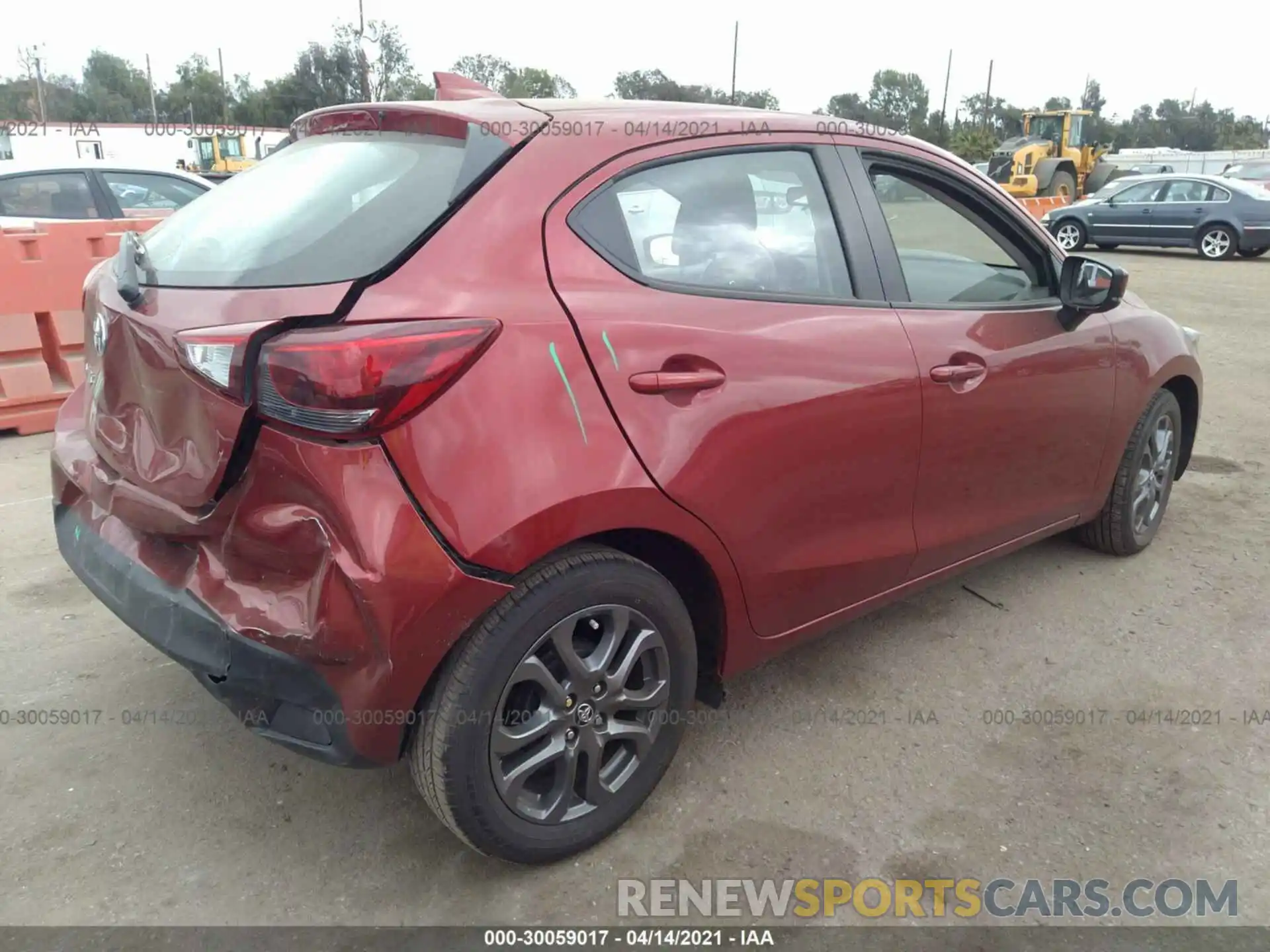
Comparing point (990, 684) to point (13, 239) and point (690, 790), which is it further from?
point (13, 239)

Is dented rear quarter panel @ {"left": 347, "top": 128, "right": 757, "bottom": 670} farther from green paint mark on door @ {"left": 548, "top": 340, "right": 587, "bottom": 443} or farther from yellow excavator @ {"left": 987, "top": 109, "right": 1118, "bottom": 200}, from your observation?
yellow excavator @ {"left": 987, "top": 109, "right": 1118, "bottom": 200}

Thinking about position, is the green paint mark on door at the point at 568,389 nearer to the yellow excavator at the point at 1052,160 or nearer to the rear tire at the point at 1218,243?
the rear tire at the point at 1218,243

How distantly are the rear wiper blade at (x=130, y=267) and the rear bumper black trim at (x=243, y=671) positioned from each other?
2.03 ft

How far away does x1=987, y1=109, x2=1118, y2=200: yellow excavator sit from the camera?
2489 centimetres

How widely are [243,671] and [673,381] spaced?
1.10 metres

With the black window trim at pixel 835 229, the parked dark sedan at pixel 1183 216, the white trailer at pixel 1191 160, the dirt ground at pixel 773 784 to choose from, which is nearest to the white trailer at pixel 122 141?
the parked dark sedan at pixel 1183 216

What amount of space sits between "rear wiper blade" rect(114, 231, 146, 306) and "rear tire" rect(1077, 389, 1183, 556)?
11.4 feet

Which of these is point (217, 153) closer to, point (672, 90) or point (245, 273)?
point (672, 90)

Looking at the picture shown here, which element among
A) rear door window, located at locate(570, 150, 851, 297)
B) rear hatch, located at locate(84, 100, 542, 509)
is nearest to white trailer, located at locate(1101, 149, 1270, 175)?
rear door window, located at locate(570, 150, 851, 297)

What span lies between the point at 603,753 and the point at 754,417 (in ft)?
2.96

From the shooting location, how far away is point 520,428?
6.42 feet

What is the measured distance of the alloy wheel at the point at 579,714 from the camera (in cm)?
215

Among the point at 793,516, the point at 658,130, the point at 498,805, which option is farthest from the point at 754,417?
the point at 498,805

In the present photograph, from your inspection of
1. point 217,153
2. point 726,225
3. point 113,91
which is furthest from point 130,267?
point 113,91
